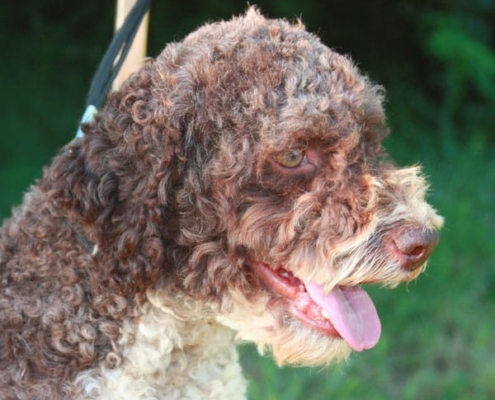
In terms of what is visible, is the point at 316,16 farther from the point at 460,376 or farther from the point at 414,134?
the point at 460,376

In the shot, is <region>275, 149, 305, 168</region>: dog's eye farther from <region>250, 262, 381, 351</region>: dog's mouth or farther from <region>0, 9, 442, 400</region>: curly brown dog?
<region>250, 262, 381, 351</region>: dog's mouth

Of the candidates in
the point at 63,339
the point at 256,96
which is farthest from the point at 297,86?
the point at 63,339

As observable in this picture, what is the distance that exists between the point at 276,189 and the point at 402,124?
491 cm

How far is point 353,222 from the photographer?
2201 mm

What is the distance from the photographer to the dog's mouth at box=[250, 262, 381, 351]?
227cm

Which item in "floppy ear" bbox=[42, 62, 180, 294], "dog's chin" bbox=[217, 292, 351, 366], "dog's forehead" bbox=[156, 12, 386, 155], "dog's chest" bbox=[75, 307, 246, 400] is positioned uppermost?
"dog's forehead" bbox=[156, 12, 386, 155]

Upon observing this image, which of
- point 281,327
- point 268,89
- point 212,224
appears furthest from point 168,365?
point 268,89

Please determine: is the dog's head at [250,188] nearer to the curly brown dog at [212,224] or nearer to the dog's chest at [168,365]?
the curly brown dog at [212,224]

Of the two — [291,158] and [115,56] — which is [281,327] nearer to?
[291,158]

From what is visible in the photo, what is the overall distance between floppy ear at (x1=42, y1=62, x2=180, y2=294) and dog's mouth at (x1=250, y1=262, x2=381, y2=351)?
305 mm

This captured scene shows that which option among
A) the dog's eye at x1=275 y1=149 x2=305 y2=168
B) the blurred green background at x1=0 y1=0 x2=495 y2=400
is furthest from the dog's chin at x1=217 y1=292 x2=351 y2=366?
the blurred green background at x1=0 y1=0 x2=495 y2=400

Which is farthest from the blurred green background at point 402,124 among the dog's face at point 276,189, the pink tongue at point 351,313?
the dog's face at point 276,189

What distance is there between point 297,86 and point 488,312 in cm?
343

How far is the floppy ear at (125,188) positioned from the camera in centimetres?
213
